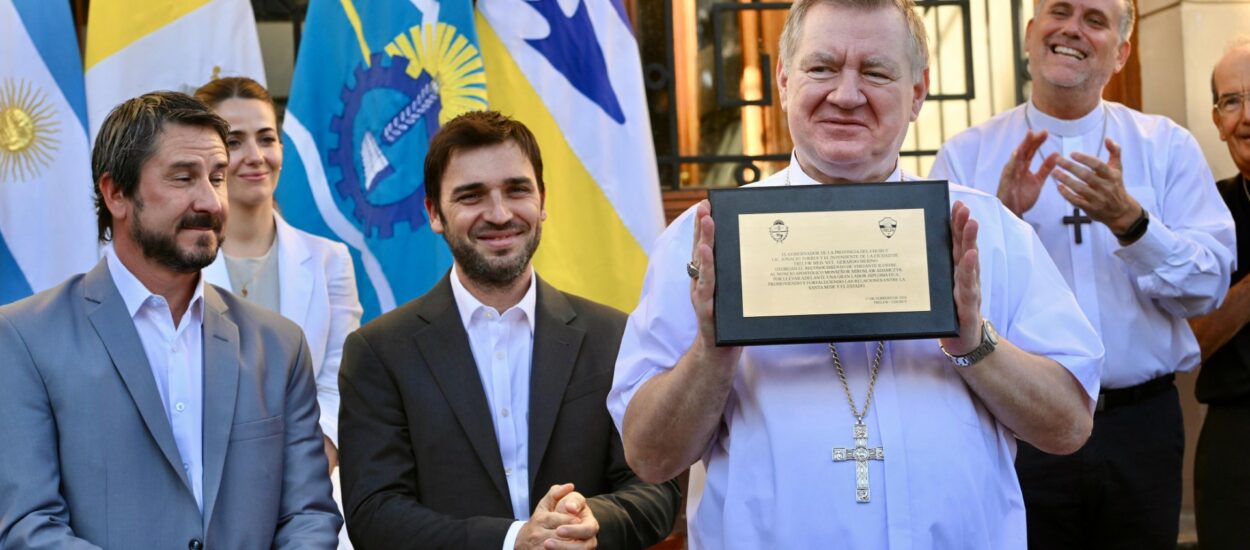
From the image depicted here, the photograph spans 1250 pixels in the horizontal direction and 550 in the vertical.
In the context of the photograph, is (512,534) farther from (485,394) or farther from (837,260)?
(837,260)

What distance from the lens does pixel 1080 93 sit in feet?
13.7

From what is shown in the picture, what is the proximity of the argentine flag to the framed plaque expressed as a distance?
2690 millimetres

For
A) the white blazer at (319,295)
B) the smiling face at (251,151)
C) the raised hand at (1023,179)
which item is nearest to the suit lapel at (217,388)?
the white blazer at (319,295)

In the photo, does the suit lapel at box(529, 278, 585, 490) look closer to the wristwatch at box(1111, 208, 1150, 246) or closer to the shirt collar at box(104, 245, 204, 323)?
the shirt collar at box(104, 245, 204, 323)

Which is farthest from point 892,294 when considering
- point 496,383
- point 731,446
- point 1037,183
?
point 1037,183

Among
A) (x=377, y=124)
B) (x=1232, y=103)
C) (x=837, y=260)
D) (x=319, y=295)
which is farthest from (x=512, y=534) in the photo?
(x=1232, y=103)

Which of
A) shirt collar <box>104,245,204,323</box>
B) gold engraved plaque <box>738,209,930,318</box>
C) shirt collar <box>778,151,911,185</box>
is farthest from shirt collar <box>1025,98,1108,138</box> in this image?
shirt collar <box>104,245,204,323</box>

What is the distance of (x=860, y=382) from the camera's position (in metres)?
2.47

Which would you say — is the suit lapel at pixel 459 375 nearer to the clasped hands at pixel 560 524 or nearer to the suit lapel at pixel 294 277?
the clasped hands at pixel 560 524

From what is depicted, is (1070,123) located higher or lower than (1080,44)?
lower

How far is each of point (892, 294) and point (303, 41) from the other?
3178mm

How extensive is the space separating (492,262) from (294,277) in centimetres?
94

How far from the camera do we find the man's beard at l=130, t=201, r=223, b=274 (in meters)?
3.24

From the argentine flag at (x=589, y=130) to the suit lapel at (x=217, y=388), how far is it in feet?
6.08
